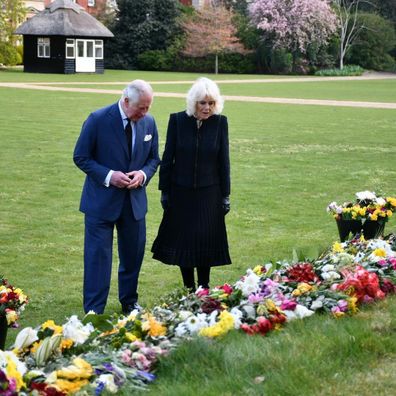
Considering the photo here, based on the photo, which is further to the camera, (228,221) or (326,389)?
(228,221)

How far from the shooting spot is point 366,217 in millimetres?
8203

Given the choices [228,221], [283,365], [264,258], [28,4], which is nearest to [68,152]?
[228,221]

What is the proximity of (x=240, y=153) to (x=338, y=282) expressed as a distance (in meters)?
12.7

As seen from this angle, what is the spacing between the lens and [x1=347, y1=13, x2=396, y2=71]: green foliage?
6931 centimetres

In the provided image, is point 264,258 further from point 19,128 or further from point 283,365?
point 19,128

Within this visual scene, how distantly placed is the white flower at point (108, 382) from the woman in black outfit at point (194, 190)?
10.5 ft

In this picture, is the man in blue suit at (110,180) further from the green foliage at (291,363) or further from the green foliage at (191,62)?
the green foliage at (191,62)

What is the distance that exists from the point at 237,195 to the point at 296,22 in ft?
181

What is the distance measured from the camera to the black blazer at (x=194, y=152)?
6.97 m

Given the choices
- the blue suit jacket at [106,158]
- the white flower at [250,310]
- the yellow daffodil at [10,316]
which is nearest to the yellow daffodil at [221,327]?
the white flower at [250,310]

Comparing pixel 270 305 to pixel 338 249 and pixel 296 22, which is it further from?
pixel 296 22

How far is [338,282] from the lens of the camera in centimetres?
536

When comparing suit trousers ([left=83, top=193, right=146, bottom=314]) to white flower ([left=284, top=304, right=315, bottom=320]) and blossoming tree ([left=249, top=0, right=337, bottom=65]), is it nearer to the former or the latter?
white flower ([left=284, top=304, right=315, bottom=320])

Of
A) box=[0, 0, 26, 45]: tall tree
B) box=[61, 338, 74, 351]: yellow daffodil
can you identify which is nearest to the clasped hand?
box=[61, 338, 74, 351]: yellow daffodil
